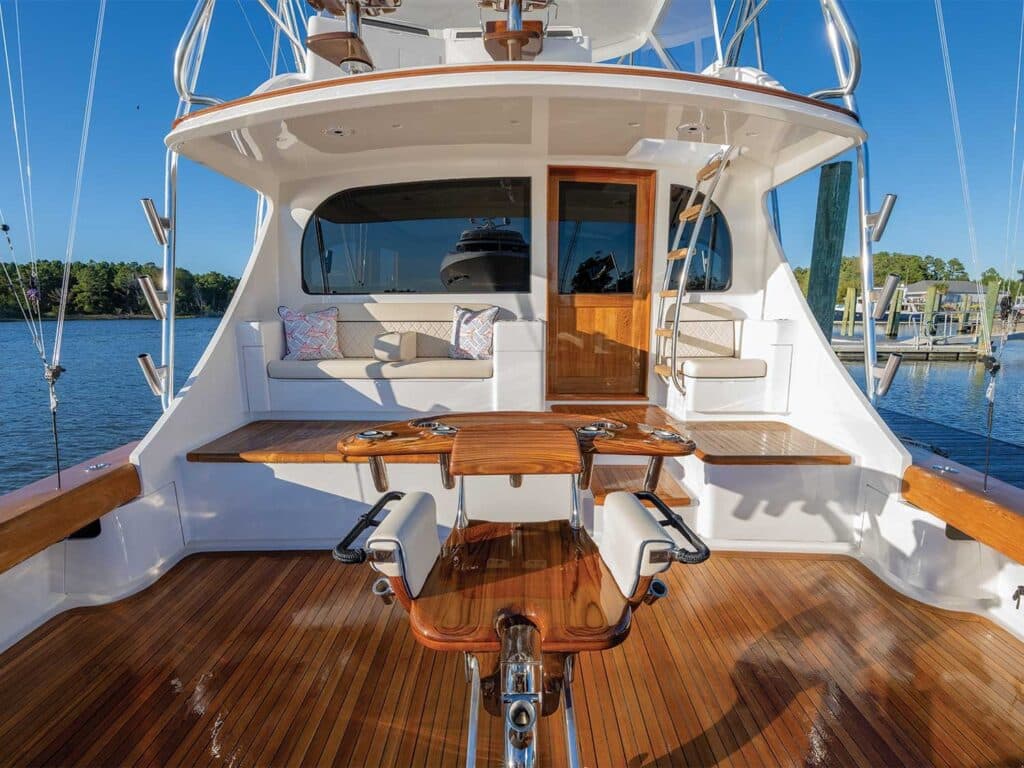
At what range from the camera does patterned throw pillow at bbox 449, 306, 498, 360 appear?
3156 millimetres

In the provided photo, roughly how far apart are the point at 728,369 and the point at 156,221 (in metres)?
2.96

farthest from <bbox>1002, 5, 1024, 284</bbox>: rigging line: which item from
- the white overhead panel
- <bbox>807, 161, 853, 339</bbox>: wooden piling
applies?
<bbox>807, 161, 853, 339</bbox>: wooden piling

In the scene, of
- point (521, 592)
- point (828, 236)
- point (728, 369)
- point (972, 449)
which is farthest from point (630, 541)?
point (972, 449)

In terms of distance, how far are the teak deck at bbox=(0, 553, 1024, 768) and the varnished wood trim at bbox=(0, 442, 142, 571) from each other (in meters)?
0.36

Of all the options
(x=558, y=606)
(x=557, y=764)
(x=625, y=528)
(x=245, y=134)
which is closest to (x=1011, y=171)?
(x=625, y=528)

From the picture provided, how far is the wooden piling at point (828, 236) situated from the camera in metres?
4.27

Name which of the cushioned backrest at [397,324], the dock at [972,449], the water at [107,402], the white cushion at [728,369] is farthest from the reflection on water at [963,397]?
the cushioned backrest at [397,324]

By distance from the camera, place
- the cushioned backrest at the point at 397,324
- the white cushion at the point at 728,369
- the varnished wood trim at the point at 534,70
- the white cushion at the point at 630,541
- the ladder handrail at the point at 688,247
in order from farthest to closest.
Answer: the cushioned backrest at the point at 397,324 < the white cushion at the point at 728,369 < the ladder handrail at the point at 688,247 < the varnished wood trim at the point at 534,70 < the white cushion at the point at 630,541

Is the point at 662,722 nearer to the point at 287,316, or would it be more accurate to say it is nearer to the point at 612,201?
the point at 287,316

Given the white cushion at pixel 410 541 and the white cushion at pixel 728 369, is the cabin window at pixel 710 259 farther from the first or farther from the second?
the white cushion at pixel 410 541

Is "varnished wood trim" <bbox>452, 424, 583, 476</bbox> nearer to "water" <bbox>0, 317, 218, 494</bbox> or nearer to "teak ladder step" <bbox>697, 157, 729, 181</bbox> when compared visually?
"teak ladder step" <bbox>697, 157, 729, 181</bbox>

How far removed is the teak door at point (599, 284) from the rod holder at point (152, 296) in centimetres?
228

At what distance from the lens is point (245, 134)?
2363 millimetres

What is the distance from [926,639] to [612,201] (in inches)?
115
